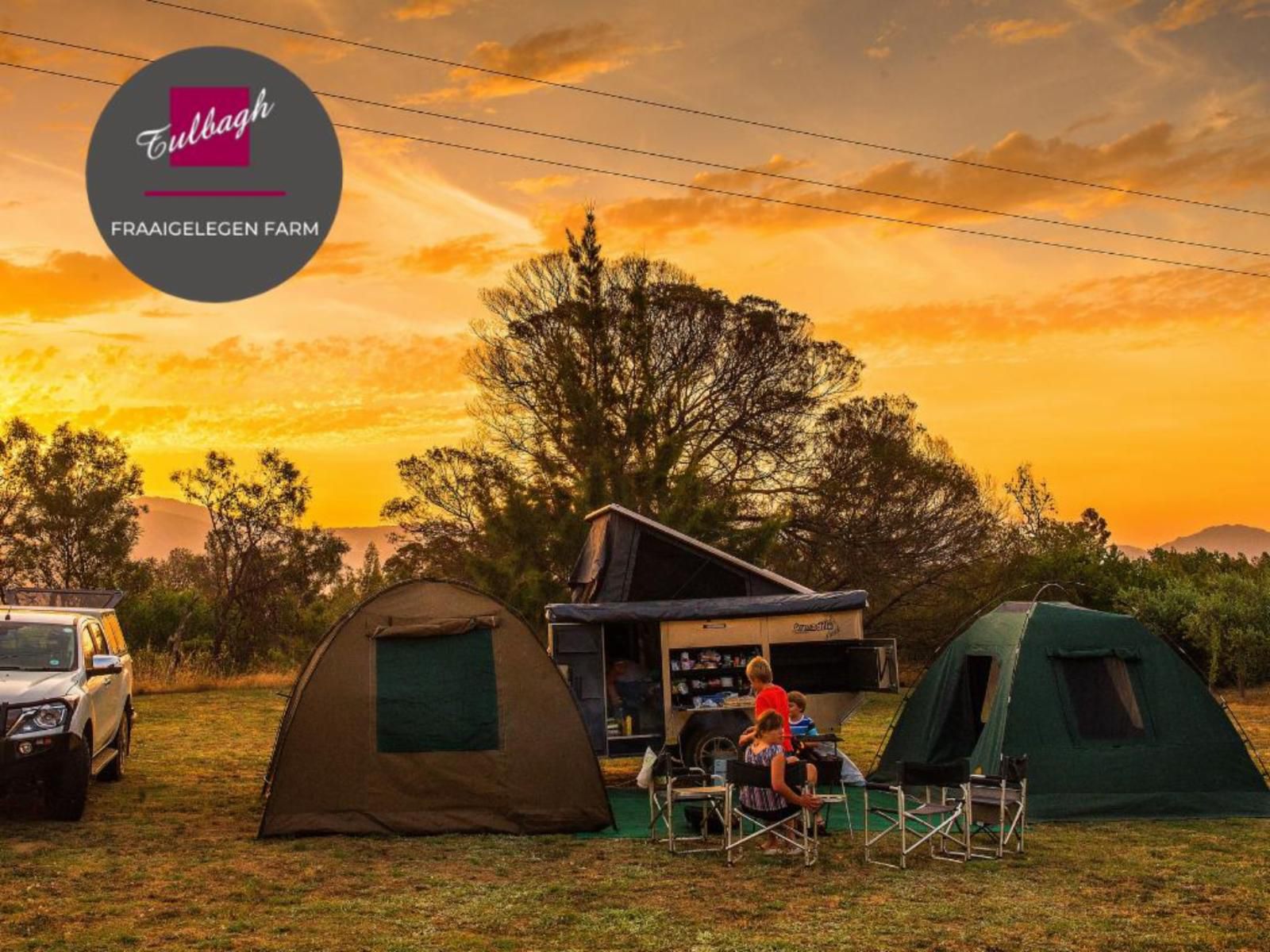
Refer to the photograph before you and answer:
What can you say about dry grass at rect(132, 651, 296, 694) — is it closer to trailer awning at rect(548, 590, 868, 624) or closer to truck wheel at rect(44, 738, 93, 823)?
trailer awning at rect(548, 590, 868, 624)

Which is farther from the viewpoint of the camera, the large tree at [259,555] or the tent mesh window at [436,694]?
the large tree at [259,555]

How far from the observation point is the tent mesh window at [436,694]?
1068 centimetres

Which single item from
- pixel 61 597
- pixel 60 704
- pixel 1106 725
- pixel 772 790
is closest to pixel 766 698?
pixel 772 790

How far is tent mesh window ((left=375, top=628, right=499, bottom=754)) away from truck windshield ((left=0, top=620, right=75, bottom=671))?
9.79 ft

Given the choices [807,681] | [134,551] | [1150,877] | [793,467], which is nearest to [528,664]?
[807,681]

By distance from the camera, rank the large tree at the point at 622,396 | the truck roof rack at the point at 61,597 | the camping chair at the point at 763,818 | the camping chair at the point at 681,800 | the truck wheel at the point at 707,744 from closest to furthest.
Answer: the camping chair at the point at 763,818, the camping chair at the point at 681,800, the truck wheel at the point at 707,744, the truck roof rack at the point at 61,597, the large tree at the point at 622,396

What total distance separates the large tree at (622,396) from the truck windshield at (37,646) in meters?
18.5

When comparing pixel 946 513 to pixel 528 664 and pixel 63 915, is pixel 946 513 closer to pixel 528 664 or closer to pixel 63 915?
pixel 528 664

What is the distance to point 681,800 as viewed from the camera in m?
11.7

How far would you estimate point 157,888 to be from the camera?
8.45 m

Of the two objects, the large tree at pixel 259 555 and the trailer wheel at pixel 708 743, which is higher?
the large tree at pixel 259 555

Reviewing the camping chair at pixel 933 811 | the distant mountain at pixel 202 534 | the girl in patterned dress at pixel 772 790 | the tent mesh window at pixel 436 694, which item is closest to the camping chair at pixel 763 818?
the girl in patterned dress at pixel 772 790

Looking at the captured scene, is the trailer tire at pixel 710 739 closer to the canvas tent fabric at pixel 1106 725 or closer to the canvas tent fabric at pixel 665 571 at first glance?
the canvas tent fabric at pixel 1106 725

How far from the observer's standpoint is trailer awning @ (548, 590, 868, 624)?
42.8 ft
